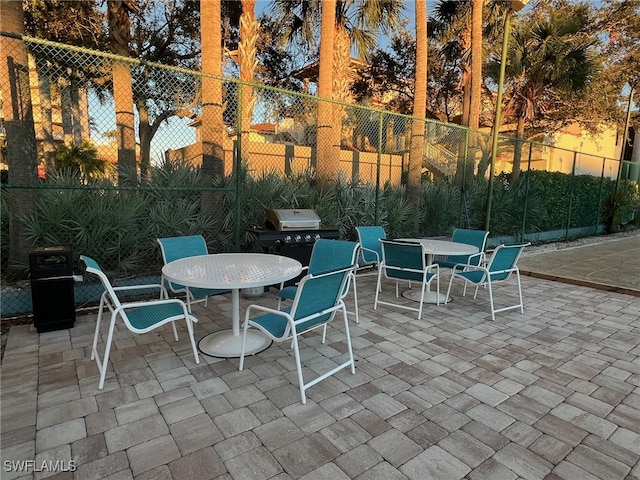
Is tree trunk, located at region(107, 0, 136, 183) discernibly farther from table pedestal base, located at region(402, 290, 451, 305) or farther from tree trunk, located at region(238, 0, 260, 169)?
table pedestal base, located at region(402, 290, 451, 305)

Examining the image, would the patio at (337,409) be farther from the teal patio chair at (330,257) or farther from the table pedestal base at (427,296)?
the table pedestal base at (427,296)

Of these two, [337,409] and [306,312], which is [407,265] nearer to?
[306,312]

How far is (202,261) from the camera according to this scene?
299 cm

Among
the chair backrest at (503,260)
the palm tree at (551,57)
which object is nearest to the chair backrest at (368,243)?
the chair backrest at (503,260)

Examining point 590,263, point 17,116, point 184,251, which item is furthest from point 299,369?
point 590,263

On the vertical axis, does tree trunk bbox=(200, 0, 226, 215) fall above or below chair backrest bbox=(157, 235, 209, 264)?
above

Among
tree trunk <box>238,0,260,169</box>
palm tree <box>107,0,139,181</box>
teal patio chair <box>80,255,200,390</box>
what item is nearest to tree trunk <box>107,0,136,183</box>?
palm tree <box>107,0,139,181</box>

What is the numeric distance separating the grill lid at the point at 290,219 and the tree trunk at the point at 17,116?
2397 mm

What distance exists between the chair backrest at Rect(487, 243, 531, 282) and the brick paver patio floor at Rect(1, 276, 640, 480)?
0.70 metres

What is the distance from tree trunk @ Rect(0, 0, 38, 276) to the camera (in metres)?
3.43

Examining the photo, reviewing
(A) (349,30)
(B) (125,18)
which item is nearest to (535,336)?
(B) (125,18)

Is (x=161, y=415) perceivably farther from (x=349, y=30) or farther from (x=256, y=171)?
(x=349, y=30)

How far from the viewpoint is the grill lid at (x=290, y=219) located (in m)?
4.19

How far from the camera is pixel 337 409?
2.13 meters
